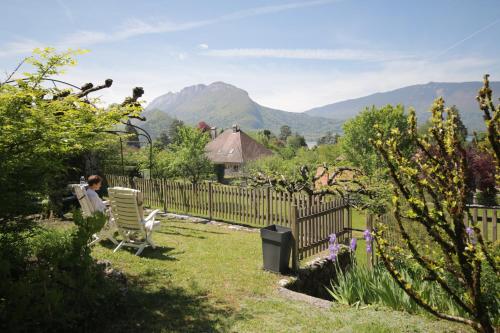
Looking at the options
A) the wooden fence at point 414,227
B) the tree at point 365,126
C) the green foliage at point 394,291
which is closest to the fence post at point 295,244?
the green foliage at point 394,291

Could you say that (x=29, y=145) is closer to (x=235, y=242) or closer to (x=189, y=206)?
(x=235, y=242)

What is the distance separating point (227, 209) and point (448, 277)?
7.56 metres

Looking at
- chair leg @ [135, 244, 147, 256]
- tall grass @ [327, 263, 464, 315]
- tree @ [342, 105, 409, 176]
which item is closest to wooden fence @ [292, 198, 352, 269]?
tall grass @ [327, 263, 464, 315]

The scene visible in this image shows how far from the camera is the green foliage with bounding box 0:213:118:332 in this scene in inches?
121

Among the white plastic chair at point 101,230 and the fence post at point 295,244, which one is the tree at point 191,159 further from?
the fence post at point 295,244

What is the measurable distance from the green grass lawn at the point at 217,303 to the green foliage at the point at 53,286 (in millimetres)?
446

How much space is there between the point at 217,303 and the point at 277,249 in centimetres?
161

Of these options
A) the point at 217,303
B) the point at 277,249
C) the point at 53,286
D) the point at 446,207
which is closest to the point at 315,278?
the point at 277,249

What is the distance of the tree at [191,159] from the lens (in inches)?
799

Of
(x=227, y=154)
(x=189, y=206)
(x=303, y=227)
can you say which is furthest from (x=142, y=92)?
(x=227, y=154)

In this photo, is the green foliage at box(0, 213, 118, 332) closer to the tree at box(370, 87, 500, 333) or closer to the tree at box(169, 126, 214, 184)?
the tree at box(370, 87, 500, 333)

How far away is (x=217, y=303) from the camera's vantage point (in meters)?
4.84

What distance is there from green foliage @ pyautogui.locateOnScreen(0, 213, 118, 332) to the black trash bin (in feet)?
9.30

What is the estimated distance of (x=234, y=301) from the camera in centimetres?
496
